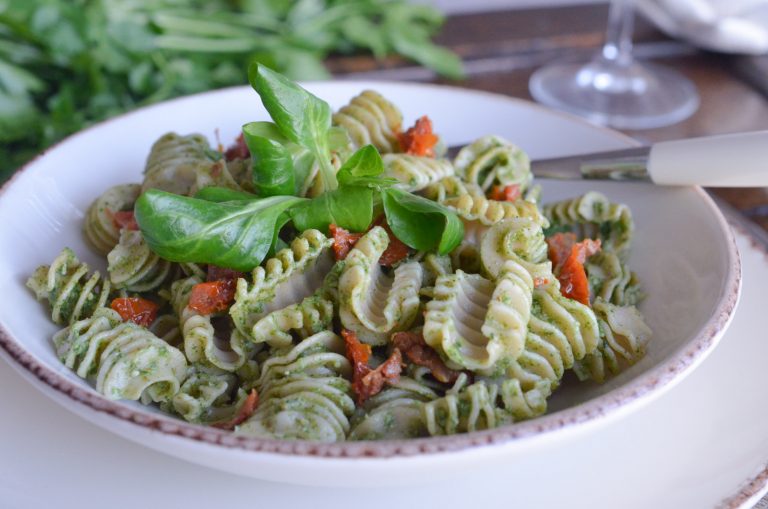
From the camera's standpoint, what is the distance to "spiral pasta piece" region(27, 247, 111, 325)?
2029 mm

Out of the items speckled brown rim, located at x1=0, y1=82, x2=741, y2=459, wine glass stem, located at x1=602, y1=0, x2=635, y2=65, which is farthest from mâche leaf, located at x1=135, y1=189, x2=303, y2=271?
wine glass stem, located at x1=602, y1=0, x2=635, y2=65

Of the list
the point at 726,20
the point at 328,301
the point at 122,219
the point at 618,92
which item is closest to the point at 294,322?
the point at 328,301

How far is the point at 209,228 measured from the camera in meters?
1.84

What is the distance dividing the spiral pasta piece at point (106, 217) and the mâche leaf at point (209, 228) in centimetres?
52

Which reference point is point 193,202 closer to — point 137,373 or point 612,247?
point 137,373

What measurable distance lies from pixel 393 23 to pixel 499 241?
2.73m

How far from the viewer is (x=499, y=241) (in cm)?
200

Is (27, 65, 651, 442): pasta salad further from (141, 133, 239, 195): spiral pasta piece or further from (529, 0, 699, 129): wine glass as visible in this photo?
(529, 0, 699, 129): wine glass

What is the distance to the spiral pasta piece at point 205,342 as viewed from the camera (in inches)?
74.8

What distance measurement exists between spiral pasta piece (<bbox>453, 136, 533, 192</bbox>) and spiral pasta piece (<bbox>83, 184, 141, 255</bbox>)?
3.23 feet

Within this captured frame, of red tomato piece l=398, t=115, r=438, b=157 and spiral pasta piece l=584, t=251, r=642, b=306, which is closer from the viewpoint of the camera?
spiral pasta piece l=584, t=251, r=642, b=306

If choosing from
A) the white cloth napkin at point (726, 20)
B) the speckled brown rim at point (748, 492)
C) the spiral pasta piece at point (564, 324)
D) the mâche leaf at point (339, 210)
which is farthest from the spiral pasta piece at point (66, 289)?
the white cloth napkin at point (726, 20)

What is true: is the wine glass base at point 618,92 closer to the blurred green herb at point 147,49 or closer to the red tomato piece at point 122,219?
the blurred green herb at point 147,49

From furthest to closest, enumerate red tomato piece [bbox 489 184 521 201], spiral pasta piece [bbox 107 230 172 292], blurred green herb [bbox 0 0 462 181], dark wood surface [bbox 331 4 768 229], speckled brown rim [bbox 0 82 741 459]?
1. dark wood surface [bbox 331 4 768 229]
2. blurred green herb [bbox 0 0 462 181]
3. red tomato piece [bbox 489 184 521 201]
4. spiral pasta piece [bbox 107 230 172 292]
5. speckled brown rim [bbox 0 82 741 459]
